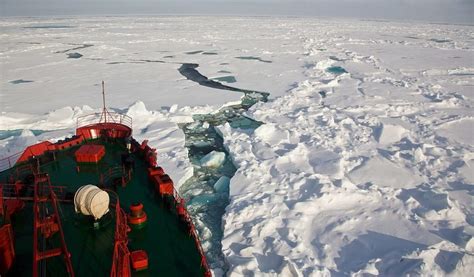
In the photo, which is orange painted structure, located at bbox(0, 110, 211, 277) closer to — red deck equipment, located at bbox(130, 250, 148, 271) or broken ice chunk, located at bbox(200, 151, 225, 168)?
red deck equipment, located at bbox(130, 250, 148, 271)

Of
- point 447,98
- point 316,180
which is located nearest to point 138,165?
point 316,180

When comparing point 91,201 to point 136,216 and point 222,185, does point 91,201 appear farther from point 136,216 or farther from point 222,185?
point 222,185

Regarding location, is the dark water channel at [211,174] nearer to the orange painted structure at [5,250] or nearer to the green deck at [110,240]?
the green deck at [110,240]

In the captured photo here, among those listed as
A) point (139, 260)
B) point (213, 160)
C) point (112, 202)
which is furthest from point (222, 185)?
point (139, 260)

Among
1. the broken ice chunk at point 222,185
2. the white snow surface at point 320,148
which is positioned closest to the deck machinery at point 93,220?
the white snow surface at point 320,148

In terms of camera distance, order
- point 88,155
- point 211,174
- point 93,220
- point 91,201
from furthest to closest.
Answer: point 211,174 → point 88,155 → point 93,220 → point 91,201

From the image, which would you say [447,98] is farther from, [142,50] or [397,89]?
[142,50]
